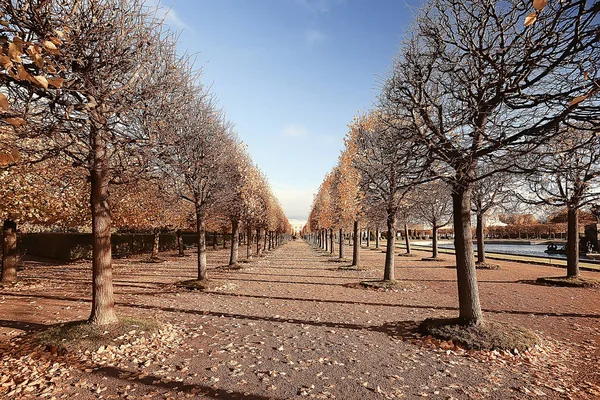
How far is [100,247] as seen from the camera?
7.27m

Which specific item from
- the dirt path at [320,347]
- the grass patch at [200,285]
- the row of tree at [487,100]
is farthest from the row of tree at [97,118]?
the row of tree at [487,100]

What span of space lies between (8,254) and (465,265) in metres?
17.7

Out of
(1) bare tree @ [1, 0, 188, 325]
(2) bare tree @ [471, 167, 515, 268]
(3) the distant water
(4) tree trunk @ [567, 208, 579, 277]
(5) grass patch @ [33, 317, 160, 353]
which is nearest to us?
(1) bare tree @ [1, 0, 188, 325]

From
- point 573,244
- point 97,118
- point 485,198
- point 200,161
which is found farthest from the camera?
point 485,198

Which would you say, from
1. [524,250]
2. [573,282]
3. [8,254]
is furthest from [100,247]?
[524,250]

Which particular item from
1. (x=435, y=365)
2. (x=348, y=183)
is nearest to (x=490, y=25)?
(x=435, y=365)

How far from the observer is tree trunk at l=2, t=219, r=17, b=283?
13.6 m

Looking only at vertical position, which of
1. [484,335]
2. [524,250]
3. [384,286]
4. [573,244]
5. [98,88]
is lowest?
[524,250]

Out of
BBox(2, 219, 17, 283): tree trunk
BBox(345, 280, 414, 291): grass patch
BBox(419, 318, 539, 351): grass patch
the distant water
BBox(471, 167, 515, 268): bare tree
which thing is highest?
BBox(471, 167, 515, 268): bare tree

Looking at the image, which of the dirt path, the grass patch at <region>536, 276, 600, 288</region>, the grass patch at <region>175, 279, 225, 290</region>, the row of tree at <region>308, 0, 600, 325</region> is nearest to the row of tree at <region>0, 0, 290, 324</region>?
the grass patch at <region>175, 279, 225, 290</region>

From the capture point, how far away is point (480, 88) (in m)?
6.85

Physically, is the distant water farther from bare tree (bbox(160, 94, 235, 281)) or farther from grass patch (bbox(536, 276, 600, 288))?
bare tree (bbox(160, 94, 235, 281))

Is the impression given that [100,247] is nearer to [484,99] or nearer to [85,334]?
→ [85,334]

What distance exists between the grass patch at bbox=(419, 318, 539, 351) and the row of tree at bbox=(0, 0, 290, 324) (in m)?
7.45
